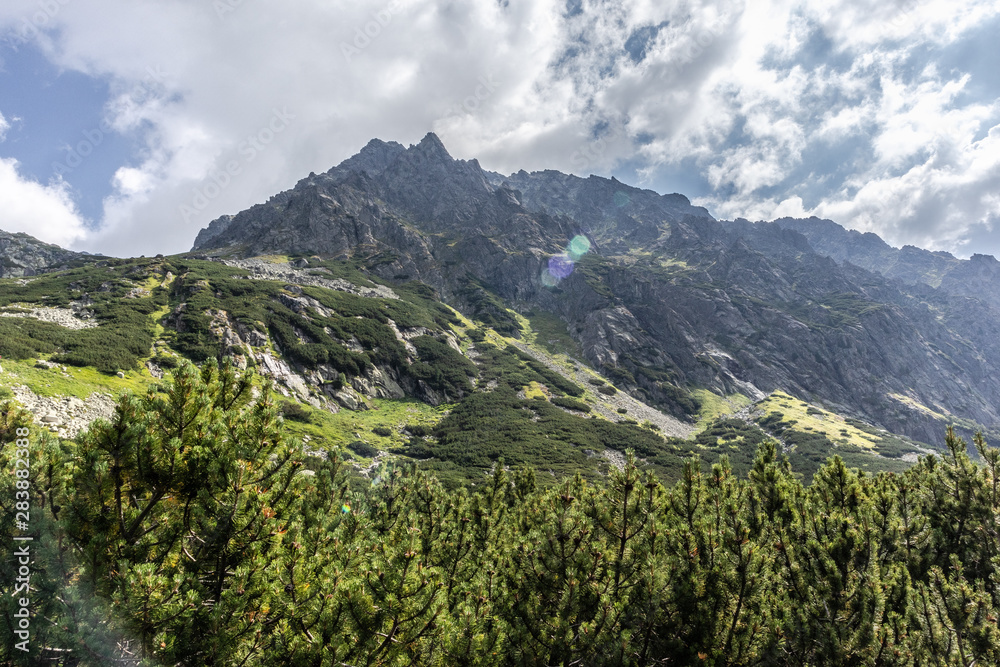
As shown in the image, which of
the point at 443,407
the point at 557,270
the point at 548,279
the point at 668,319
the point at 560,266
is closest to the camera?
the point at 443,407

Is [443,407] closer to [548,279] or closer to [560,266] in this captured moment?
[548,279]

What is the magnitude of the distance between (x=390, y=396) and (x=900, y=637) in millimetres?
68879

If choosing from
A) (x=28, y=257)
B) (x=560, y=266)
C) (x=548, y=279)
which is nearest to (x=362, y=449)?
(x=548, y=279)

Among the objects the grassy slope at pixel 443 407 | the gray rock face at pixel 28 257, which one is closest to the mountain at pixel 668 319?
the grassy slope at pixel 443 407

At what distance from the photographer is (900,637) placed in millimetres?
6066

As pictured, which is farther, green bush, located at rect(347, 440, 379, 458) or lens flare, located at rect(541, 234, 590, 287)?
lens flare, located at rect(541, 234, 590, 287)

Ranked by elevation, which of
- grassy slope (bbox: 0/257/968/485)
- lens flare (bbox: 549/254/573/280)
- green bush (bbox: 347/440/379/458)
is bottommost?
green bush (bbox: 347/440/379/458)

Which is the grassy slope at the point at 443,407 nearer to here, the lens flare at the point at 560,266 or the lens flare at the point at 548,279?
the lens flare at the point at 548,279

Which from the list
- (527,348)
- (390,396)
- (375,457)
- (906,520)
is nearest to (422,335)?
(390,396)

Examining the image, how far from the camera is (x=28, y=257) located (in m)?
137

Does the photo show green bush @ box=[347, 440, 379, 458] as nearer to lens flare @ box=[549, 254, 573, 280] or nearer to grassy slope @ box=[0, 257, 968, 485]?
grassy slope @ box=[0, 257, 968, 485]

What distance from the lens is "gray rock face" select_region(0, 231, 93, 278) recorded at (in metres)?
129

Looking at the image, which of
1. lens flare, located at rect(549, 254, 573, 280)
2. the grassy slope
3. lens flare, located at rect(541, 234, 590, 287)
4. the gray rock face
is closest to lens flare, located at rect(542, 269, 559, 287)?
lens flare, located at rect(541, 234, 590, 287)

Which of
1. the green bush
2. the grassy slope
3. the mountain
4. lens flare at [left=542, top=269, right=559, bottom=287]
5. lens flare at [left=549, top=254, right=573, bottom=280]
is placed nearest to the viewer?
the green bush
